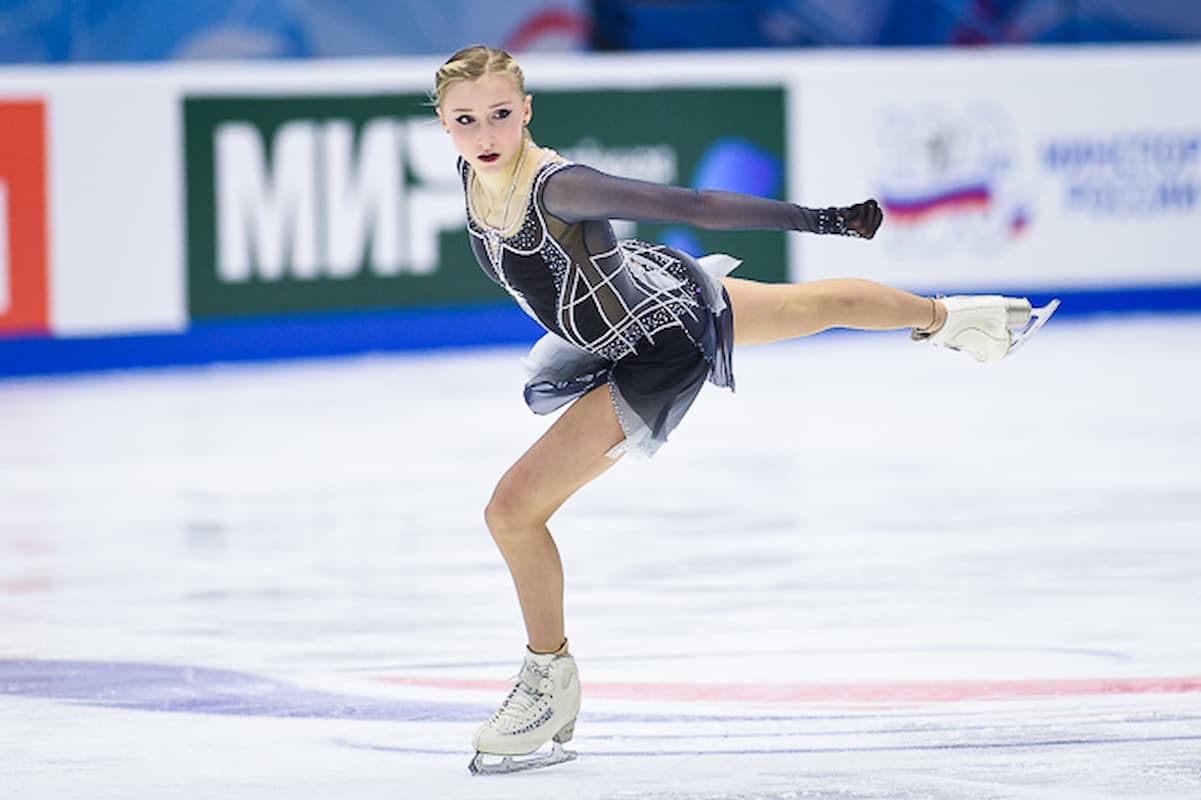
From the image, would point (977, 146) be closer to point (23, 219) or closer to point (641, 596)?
point (23, 219)

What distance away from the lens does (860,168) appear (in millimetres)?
10656

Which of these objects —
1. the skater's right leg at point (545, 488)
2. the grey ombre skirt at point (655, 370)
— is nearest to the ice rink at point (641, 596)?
the skater's right leg at point (545, 488)

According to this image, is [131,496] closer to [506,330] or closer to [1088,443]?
[1088,443]

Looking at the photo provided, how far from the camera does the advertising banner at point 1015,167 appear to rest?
10625 millimetres

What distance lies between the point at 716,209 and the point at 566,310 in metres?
0.34

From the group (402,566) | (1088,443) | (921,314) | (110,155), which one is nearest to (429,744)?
(921,314)

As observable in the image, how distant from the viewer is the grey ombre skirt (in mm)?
3428

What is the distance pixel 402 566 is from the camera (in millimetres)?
5250

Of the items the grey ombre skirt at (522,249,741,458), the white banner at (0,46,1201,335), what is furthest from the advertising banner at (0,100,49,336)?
the grey ombre skirt at (522,249,741,458)

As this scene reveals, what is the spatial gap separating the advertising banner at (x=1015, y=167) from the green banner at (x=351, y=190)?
0.91 meters

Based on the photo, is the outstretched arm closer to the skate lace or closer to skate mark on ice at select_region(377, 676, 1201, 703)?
the skate lace

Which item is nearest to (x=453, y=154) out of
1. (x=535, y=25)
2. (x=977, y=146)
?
(x=535, y=25)

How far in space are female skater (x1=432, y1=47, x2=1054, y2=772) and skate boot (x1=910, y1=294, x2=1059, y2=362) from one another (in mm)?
460

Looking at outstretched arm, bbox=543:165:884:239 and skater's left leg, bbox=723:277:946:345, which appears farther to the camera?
skater's left leg, bbox=723:277:946:345
